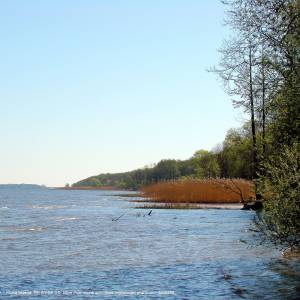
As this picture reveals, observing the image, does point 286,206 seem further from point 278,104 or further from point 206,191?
point 206,191

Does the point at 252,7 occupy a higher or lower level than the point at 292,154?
higher

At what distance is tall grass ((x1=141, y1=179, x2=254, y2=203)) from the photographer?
50.0 meters

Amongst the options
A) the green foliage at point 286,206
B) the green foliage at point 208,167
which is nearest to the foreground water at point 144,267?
the green foliage at point 286,206

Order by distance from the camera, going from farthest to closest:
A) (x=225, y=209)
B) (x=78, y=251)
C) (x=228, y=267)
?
(x=225, y=209)
(x=78, y=251)
(x=228, y=267)

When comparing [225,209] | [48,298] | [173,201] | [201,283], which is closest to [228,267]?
[201,283]

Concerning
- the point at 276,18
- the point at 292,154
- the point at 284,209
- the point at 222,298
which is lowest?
the point at 222,298

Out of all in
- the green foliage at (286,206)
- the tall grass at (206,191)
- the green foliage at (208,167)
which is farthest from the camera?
the green foliage at (208,167)

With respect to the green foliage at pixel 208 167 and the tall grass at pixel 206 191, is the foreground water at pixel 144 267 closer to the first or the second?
the tall grass at pixel 206 191

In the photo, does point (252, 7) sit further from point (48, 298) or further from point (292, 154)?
point (48, 298)

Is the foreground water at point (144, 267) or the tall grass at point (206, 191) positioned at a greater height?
the tall grass at point (206, 191)

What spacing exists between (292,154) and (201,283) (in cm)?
400

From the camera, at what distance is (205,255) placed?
743 inches

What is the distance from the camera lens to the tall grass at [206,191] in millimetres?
49969

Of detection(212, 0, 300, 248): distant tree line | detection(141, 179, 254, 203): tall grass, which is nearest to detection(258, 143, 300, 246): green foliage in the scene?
detection(212, 0, 300, 248): distant tree line
